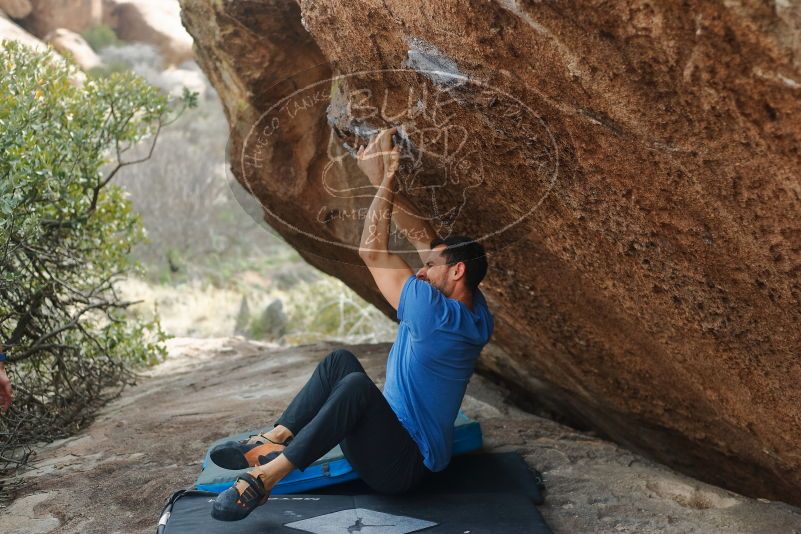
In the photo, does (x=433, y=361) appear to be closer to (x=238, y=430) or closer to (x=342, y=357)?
(x=342, y=357)

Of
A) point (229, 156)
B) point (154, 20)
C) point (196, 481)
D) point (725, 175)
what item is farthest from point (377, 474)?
point (154, 20)

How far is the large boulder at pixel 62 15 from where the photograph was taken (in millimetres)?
15888

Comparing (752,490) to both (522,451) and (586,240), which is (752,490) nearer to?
(522,451)

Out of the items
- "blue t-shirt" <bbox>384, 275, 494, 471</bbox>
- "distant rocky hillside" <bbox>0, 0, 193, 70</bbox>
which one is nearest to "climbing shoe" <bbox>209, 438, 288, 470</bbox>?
"blue t-shirt" <bbox>384, 275, 494, 471</bbox>

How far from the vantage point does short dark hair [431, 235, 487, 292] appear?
3389 millimetres

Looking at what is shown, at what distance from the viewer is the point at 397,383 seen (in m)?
3.43

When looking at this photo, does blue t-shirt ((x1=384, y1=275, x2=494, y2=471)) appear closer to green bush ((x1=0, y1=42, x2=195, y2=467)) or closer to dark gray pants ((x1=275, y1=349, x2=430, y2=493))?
dark gray pants ((x1=275, y1=349, x2=430, y2=493))

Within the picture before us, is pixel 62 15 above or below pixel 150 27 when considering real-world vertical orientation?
below

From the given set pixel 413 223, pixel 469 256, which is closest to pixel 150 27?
pixel 413 223

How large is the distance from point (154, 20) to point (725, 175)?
20259mm

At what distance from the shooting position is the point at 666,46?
206 cm

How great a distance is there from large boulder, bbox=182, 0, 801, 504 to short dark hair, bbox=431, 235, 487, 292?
0.58ft

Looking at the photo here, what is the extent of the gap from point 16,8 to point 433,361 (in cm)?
1470

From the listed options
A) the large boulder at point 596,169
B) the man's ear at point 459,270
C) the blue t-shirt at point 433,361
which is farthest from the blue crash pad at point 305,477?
the large boulder at point 596,169
